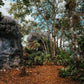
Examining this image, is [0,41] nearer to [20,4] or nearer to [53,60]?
[20,4]

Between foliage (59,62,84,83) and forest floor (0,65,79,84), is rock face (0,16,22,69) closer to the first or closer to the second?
forest floor (0,65,79,84)

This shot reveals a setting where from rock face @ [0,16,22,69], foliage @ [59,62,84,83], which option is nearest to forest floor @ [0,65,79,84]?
foliage @ [59,62,84,83]

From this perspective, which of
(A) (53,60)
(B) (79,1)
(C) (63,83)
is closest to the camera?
(C) (63,83)

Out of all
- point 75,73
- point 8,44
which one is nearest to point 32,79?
point 75,73

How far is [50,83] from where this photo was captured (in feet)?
17.5

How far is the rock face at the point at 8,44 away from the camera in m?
8.31

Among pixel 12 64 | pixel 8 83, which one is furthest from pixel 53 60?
pixel 8 83

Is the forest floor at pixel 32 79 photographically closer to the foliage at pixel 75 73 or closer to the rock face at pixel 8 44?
the foliage at pixel 75 73

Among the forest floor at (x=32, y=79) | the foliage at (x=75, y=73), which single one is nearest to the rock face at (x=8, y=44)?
the forest floor at (x=32, y=79)

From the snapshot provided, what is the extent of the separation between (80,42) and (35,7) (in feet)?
31.4

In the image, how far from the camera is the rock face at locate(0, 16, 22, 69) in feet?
27.3

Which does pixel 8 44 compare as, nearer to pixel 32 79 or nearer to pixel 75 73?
pixel 32 79

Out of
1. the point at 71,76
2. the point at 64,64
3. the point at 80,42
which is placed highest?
the point at 80,42

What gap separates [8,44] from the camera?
8836 millimetres
